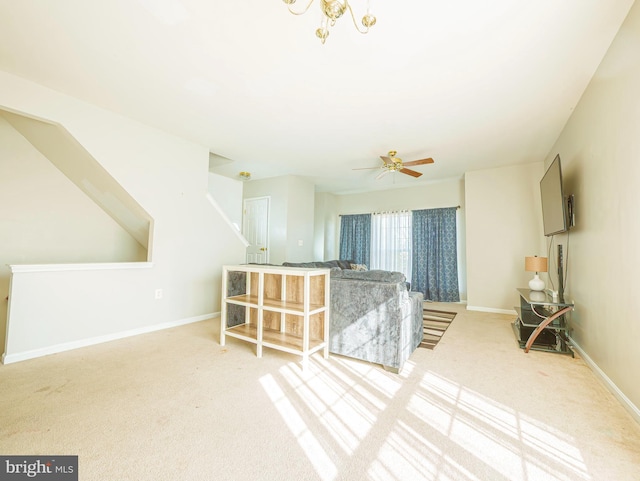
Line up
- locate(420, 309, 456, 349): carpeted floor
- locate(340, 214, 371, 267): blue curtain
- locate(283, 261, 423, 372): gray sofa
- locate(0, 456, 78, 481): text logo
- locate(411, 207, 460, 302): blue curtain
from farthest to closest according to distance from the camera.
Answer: locate(340, 214, 371, 267): blue curtain < locate(411, 207, 460, 302): blue curtain < locate(420, 309, 456, 349): carpeted floor < locate(283, 261, 423, 372): gray sofa < locate(0, 456, 78, 481): text logo

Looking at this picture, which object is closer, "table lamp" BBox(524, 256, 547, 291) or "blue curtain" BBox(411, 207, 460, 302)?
"table lamp" BBox(524, 256, 547, 291)

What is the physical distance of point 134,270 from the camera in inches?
126

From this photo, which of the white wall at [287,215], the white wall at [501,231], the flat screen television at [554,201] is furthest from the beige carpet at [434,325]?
the white wall at [287,215]

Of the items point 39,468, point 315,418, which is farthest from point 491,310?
point 39,468

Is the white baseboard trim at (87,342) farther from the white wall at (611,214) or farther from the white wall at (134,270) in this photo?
the white wall at (611,214)

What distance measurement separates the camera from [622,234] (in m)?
1.88

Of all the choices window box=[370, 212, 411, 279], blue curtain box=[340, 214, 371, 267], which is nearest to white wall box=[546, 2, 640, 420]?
window box=[370, 212, 411, 279]

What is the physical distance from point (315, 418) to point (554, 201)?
321 centimetres

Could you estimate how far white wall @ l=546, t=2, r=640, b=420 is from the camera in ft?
5.67

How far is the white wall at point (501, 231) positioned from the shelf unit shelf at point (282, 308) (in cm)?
349

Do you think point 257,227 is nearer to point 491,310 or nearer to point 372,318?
point 372,318

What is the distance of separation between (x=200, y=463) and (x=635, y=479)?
195 cm

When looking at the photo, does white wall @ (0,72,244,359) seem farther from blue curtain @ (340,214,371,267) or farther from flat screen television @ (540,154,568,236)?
flat screen television @ (540,154,568,236)

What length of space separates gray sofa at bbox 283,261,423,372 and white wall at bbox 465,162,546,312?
9.32 feet
